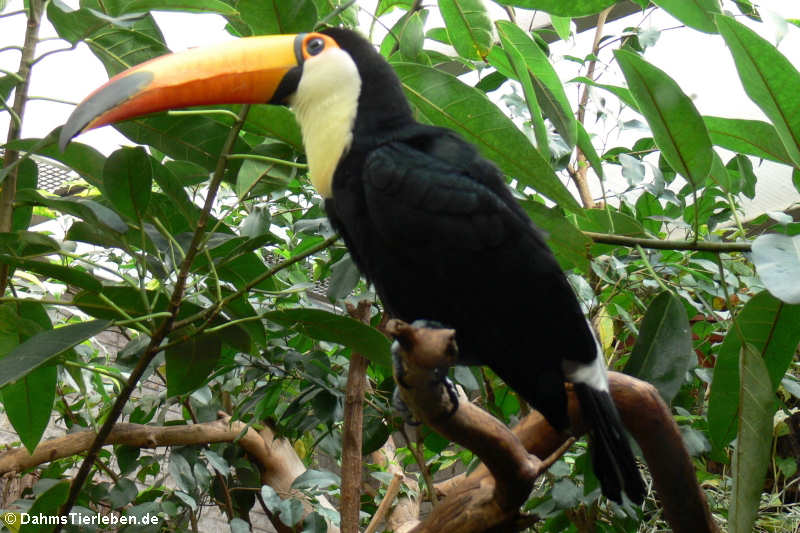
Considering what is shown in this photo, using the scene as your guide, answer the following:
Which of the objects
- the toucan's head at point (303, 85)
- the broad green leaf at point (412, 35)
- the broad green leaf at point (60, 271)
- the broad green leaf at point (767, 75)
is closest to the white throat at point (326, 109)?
the toucan's head at point (303, 85)

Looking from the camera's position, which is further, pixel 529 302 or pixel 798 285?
pixel 529 302

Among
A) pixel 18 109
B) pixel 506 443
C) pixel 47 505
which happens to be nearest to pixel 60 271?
pixel 18 109

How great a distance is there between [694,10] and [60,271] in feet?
3.99

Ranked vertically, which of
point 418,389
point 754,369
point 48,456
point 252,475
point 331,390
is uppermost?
point 418,389

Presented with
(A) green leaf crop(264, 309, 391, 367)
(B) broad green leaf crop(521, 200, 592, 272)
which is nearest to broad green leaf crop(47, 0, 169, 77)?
(A) green leaf crop(264, 309, 391, 367)

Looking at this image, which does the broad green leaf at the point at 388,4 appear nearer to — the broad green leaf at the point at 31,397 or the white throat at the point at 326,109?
the white throat at the point at 326,109

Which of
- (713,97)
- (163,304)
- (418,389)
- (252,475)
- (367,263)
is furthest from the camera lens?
(713,97)

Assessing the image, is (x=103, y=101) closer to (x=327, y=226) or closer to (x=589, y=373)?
(x=327, y=226)

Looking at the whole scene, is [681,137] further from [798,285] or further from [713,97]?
[713,97]

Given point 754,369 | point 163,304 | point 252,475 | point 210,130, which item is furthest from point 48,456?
point 754,369

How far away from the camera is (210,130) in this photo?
156 centimetres

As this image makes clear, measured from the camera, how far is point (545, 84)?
62.0 inches

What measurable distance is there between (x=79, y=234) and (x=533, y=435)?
3.21ft

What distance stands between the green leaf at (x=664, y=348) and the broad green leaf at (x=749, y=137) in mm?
323
